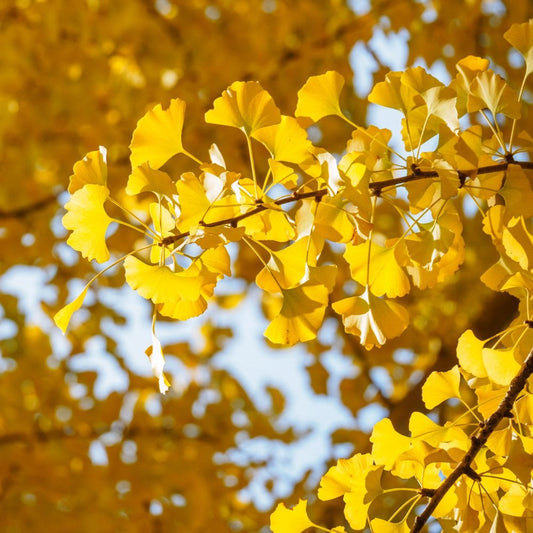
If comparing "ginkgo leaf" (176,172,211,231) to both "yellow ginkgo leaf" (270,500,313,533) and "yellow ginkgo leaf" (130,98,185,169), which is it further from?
"yellow ginkgo leaf" (270,500,313,533)

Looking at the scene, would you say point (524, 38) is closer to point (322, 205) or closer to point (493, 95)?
point (493, 95)

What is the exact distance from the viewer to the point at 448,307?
2.29 metres

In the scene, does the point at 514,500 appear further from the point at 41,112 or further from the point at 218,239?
the point at 41,112

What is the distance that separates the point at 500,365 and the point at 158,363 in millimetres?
258

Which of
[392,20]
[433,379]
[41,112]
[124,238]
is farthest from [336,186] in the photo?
[41,112]

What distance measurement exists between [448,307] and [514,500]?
179 cm

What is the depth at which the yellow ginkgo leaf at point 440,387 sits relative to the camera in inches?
23.8

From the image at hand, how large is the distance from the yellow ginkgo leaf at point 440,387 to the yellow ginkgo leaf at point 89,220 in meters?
0.28

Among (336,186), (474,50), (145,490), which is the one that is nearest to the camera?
(336,186)

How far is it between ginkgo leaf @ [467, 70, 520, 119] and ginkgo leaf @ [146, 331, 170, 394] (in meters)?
0.30

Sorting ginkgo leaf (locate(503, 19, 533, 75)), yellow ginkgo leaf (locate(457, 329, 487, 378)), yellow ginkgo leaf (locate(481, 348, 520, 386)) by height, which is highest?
ginkgo leaf (locate(503, 19, 533, 75))

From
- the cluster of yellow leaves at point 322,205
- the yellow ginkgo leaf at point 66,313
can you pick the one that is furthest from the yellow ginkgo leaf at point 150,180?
the yellow ginkgo leaf at point 66,313

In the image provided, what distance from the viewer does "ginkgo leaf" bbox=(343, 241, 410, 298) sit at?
0.60m

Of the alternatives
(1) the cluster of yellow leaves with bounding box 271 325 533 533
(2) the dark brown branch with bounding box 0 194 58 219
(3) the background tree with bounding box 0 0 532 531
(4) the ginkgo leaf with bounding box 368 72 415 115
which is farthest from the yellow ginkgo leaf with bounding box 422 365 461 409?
(2) the dark brown branch with bounding box 0 194 58 219
